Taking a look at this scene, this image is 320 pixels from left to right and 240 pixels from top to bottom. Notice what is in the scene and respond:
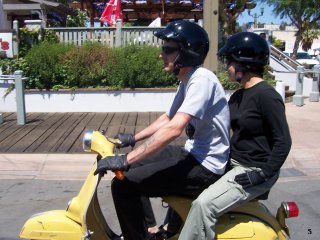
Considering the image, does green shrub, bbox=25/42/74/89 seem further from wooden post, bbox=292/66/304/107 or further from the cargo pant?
the cargo pant

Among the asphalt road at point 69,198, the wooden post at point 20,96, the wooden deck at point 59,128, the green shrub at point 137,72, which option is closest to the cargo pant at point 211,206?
the asphalt road at point 69,198

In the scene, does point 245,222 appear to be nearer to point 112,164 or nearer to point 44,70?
point 112,164

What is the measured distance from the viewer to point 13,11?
2069cm

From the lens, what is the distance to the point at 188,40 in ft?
9.11

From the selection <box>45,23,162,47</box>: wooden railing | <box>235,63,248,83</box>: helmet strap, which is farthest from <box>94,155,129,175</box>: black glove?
<box>45,23,162,47</box>: wooden railing

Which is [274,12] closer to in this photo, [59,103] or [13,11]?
[13,11]

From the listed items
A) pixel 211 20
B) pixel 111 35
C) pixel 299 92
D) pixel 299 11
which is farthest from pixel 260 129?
pixel 299 11

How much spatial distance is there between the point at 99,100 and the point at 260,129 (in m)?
9.07

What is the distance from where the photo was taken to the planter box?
1158 centimetres

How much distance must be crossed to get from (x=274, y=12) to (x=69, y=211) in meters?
36.6

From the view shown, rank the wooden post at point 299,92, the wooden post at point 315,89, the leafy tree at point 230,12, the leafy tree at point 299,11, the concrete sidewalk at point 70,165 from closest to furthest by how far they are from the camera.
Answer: the concrete sidewalk at point 70,165 → the wooden post at point 299,92 → the wooden post at point 315,89 → the leafy tree at point 230,12 → the leafy tree at point 299,11

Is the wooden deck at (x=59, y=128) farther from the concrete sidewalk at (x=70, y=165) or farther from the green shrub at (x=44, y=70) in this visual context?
the green shrub at (x=44, y=70)

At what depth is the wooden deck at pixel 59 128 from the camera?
25.5ft

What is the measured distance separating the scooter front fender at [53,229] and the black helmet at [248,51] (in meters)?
1.39
